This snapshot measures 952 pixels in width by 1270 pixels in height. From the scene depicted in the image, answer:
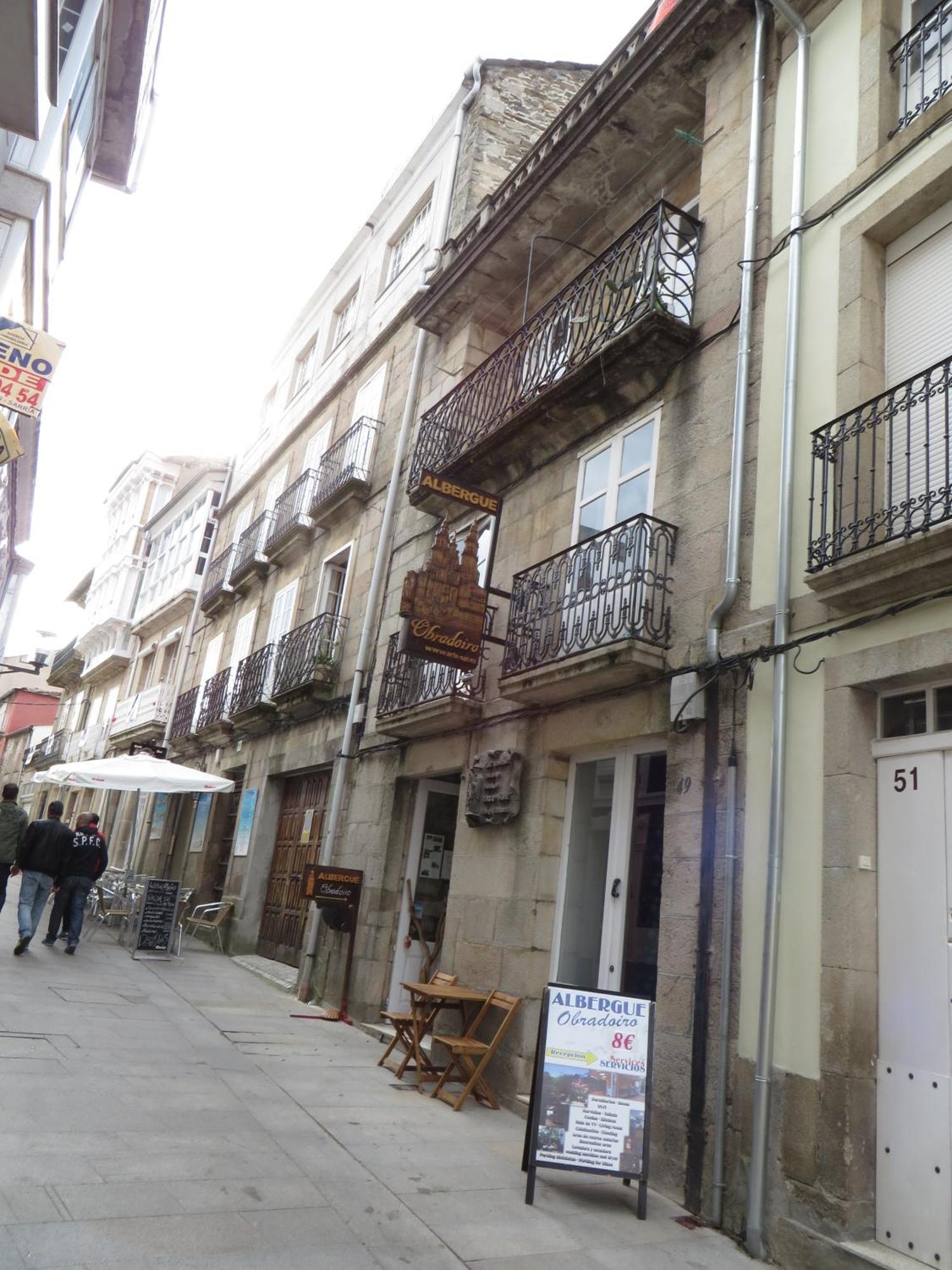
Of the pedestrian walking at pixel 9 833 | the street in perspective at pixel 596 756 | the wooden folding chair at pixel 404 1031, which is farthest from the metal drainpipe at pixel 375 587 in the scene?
the pedestrian walking at pixel 9 833

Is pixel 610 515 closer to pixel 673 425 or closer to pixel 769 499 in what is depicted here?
pixel 673 425

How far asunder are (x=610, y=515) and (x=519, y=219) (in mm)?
4315

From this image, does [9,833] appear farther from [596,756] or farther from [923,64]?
[923,64]

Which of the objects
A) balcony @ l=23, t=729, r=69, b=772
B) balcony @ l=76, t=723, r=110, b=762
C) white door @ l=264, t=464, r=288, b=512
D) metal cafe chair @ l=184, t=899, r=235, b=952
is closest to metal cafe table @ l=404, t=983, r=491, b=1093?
metal cafe chair @ l=184, t=899, r=235, b=952

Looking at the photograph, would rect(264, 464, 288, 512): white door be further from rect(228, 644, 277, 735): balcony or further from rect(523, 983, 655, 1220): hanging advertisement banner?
rect(523, 983, 655, 1220): hanging advertisement banner

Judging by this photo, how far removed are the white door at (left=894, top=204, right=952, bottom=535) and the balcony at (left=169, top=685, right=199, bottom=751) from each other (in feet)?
47.3

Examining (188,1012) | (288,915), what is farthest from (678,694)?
(288,915)

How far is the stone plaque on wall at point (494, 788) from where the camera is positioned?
748 cm

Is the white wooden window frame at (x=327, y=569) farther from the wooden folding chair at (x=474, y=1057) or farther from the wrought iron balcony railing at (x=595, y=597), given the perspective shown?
the wooden folding chair at (x=474, y=1057)

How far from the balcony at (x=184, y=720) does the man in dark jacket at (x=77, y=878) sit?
6353 mm

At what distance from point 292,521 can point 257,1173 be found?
1120 cm

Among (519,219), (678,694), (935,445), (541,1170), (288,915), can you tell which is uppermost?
(519,219)

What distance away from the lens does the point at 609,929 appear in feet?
21.5

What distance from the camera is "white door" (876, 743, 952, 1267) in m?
4.09
